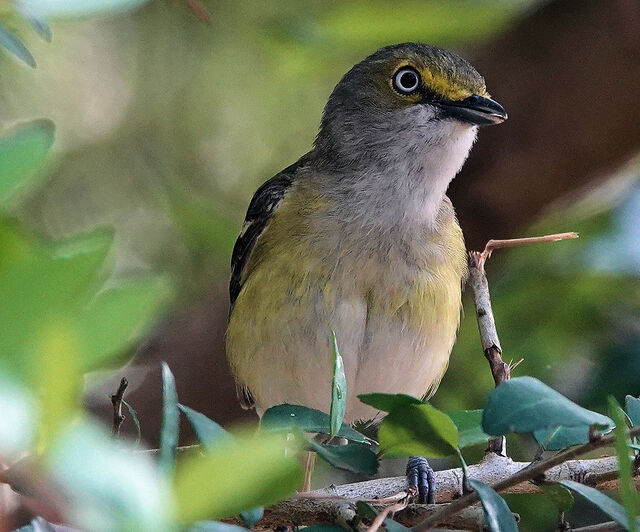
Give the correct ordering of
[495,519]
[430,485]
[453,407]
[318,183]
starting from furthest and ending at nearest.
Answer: [453,407]
[318,183]
[430,485]
[495,519]

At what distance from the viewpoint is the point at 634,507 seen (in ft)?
3.98

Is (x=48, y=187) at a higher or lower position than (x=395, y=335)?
higher

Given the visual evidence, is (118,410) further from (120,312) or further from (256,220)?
(256,220)

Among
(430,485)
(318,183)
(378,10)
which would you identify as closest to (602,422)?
(430,485)

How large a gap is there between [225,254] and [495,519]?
3.32 metres

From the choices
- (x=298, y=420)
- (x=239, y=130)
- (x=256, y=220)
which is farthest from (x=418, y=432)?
(x=239, y=130)

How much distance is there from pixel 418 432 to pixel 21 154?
3.07ft

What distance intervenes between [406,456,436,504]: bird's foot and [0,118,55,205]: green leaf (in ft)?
5.31

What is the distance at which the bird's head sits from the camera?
3488 millimetres

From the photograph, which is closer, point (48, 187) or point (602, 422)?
point (602, 422)

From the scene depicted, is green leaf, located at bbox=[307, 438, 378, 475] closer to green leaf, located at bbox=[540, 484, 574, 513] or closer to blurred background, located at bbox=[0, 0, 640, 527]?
green leaf, located at bbox=[540, 484, 574, 513]

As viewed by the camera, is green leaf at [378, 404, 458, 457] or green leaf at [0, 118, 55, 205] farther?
green leaf at [378, 404, 458, 457]

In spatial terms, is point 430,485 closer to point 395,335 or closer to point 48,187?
point 395,335

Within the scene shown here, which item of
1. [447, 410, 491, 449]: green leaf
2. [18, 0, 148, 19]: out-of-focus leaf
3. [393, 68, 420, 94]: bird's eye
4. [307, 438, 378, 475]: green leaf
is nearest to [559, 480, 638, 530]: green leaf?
[447, 410, 491, 449]: green leaf
